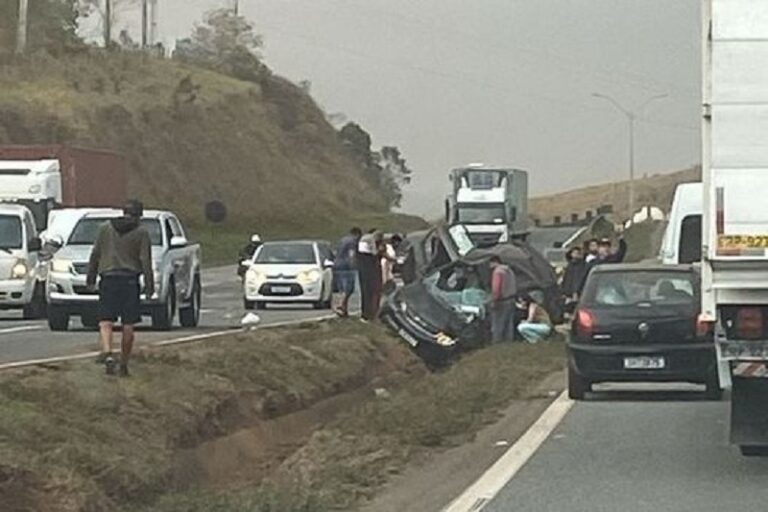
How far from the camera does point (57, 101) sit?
88.9m

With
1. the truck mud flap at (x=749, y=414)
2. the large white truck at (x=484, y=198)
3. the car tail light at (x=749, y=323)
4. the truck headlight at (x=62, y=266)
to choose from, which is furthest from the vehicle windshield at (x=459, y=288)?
the large white truck at (x=484, y=198)

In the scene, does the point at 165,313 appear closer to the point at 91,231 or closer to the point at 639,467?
the point at 91,231

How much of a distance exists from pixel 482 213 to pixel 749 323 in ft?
197

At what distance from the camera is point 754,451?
53.4 feet

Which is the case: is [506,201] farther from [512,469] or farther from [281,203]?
[512,469]

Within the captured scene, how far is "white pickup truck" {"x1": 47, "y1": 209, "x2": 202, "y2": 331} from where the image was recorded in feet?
101

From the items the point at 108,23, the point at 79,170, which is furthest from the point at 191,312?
the point at 108,23

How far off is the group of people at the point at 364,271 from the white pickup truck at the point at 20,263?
5478 millimetres

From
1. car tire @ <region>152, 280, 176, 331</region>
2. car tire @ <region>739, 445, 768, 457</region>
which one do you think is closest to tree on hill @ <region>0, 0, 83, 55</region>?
car tire @ <region>152, 280, 176, 331</region>

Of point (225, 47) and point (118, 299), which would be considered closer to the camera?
point (118, 299)

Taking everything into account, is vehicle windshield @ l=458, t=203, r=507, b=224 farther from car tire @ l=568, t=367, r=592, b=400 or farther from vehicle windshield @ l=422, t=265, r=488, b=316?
car tire @ l=568, t=367, r=592, b=400

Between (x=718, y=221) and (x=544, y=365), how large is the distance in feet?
43.7

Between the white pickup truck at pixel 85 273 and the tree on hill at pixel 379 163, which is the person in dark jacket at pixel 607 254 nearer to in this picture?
the white pickup truck at pixel 85 273

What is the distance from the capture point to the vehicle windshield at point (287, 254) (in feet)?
143
